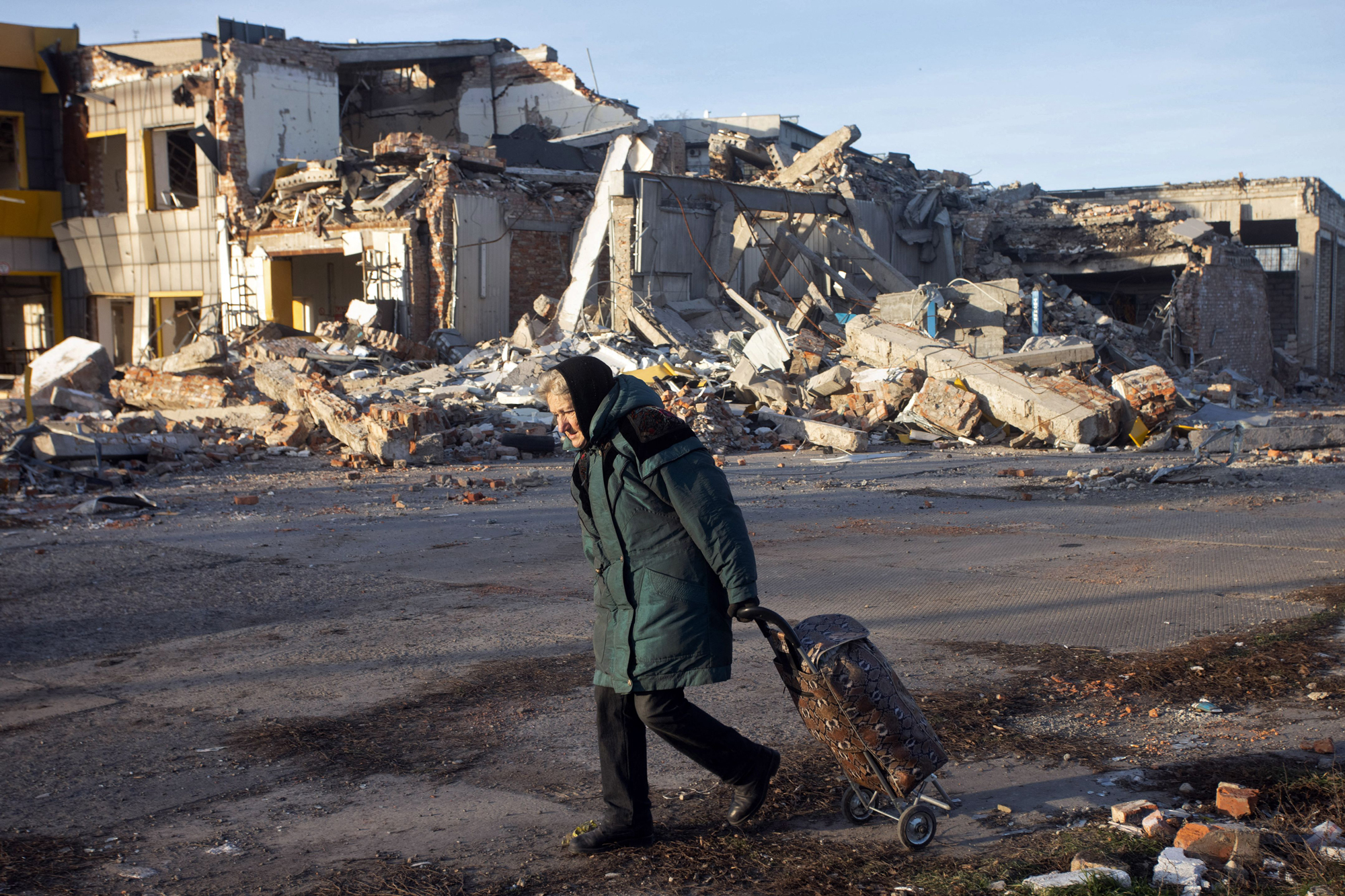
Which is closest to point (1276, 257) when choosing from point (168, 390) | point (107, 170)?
point (168, 390)

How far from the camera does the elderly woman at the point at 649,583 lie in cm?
274

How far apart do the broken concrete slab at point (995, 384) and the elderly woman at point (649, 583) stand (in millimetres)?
10480

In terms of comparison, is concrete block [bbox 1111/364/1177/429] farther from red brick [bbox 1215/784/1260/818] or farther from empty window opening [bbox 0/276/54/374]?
empty window opening [bbox 0/276/54/374]

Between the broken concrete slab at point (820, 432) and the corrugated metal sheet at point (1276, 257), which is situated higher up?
the corrugated metal sheet at point (1276, 257)

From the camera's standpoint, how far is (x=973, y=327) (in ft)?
59.9

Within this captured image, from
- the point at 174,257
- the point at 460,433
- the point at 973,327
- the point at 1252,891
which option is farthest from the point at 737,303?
the point at 1252,891

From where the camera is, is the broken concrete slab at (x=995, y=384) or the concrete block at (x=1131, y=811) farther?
the broken concrete slab at (x=995, y=384)

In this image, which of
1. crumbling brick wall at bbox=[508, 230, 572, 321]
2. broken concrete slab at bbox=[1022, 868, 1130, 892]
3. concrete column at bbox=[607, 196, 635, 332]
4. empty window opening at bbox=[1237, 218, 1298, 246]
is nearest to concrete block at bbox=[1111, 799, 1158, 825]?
broken concrete slab at bbox=[1022, 868, 1130, 892]

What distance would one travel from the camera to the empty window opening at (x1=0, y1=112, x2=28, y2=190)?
25469 millimetres

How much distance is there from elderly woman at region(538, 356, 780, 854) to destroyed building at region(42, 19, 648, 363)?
17234 millimetres

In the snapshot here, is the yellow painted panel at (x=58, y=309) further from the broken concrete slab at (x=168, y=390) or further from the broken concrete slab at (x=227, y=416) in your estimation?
the broken concrete slab at (x=227, y=416)

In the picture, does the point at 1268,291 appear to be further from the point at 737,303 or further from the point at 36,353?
the point at 36,353

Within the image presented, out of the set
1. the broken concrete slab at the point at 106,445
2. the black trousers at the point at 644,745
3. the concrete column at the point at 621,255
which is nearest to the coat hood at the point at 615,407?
the black trousers at the point at 644,745

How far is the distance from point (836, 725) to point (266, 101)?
22806mm
